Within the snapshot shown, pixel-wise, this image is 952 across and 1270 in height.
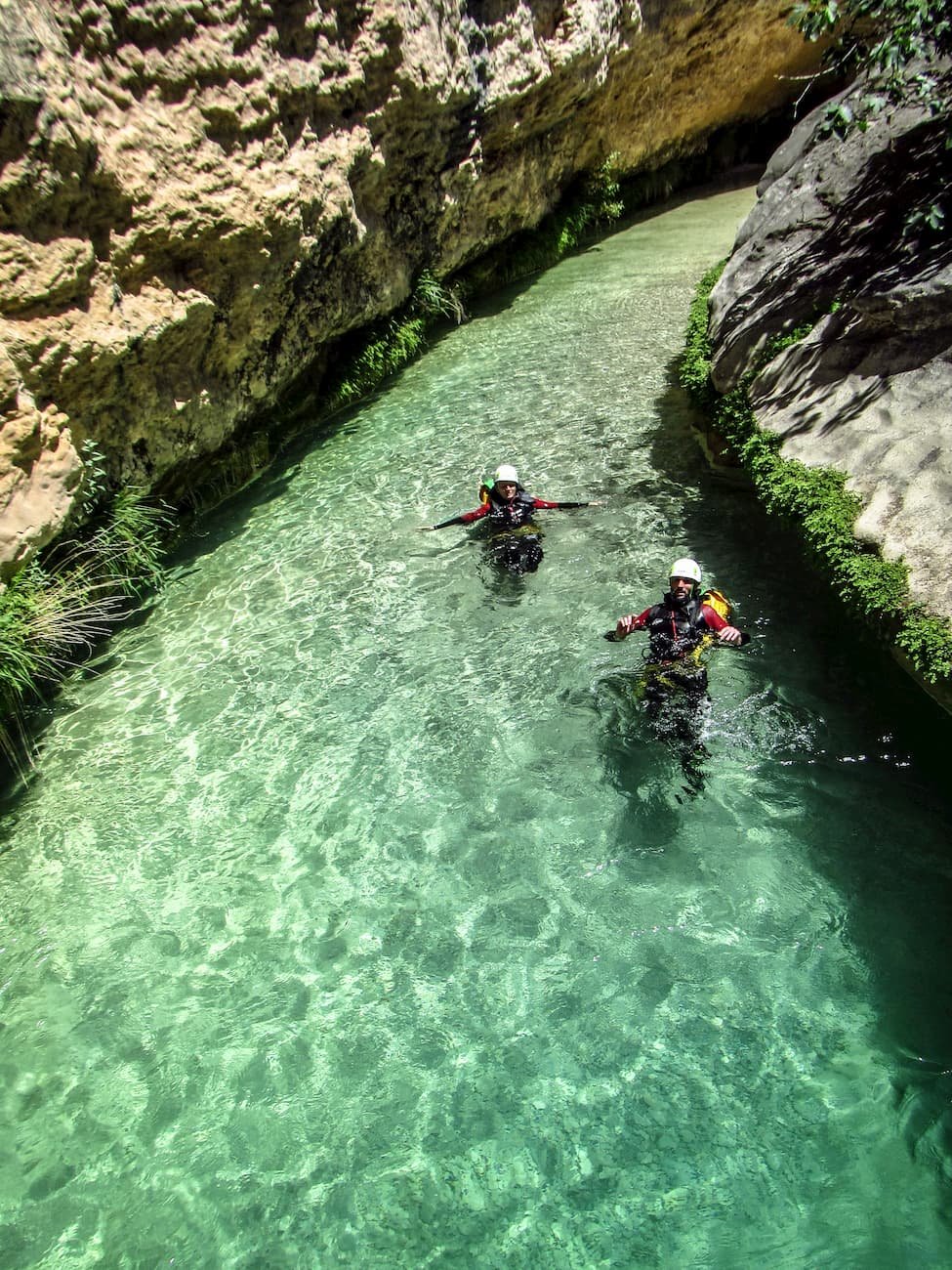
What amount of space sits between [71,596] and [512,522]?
4516 millimetres

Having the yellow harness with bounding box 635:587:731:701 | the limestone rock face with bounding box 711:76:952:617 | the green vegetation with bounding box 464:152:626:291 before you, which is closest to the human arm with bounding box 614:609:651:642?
the yellow harness with bounding box 635:587:731:701

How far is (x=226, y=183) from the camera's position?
10203 mm

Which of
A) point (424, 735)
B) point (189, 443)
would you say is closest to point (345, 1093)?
point (424, 735)

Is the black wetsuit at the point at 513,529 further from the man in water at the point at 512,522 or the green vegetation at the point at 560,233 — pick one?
the green vegetation at the point at 560,233

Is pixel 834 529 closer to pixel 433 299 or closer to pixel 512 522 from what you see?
pixel 512 522

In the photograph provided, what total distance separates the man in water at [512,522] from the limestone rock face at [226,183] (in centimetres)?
400

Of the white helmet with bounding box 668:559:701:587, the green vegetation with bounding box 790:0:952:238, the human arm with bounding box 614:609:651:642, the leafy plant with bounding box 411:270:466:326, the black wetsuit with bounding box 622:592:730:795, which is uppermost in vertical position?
the green vegetation with bounding box 790:0:952:238

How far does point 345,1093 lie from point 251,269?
9780 mm

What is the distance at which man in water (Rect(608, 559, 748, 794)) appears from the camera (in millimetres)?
6656

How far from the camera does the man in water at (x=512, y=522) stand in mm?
8938

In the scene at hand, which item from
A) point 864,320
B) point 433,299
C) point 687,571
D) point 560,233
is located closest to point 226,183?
point 433,299

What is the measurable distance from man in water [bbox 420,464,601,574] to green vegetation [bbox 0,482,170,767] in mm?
3511

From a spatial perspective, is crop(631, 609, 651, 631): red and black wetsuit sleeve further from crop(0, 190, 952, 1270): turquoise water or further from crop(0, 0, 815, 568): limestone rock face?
crop(0, 0, 815, 568): limestone rock face

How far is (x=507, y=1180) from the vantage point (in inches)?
169
